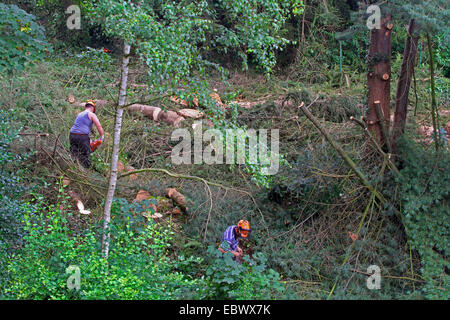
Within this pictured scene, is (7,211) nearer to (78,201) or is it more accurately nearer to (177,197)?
(78,201)

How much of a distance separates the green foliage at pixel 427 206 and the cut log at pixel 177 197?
10.8 ft

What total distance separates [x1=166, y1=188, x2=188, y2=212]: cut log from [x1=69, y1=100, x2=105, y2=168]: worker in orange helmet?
1.46 meters

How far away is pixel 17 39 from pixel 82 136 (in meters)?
3.17

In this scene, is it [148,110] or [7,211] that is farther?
[148,110]

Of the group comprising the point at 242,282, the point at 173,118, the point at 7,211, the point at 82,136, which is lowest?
the point at 242,282

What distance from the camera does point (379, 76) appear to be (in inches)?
299

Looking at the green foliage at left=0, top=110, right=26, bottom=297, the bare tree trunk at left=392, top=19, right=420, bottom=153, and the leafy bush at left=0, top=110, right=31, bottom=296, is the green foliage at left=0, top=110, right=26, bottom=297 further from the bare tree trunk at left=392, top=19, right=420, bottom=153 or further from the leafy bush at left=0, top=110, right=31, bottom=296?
the bare tree trunk at left=392, top=19, right=420, bottom=153

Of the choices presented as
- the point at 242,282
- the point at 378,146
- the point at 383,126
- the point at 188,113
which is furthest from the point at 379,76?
the point at 188,113

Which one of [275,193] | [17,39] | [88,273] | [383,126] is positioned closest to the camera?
[88,273]

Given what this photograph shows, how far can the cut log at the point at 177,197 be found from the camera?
802 cm

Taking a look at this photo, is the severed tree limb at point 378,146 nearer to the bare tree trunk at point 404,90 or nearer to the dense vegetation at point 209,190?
the dense vegetation at point 209,190

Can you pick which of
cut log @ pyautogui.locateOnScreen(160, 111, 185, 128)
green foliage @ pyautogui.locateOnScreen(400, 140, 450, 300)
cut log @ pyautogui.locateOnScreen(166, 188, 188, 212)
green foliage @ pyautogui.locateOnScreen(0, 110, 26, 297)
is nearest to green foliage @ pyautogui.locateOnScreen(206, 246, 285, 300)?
green foliage @ pyautogui.locateOnScreen(400, 140, 450, 300)
